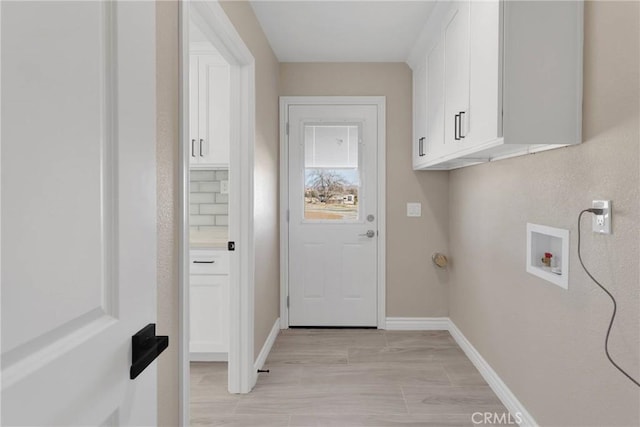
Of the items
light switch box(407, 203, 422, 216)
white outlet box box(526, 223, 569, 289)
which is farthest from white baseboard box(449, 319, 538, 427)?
light switch box(407, 203, 422, 216)

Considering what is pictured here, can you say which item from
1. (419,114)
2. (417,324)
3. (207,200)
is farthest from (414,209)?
(207,200)

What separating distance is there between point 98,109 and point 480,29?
5.76ft

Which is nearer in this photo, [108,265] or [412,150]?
[108,265]

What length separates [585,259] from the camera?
1.57 metres

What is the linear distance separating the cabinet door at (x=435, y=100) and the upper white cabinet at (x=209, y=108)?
149 centimetres

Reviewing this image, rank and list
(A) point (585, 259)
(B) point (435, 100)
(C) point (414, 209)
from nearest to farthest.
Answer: (A) point (585, 259), (B) point (435, 100), (C) point (414, 209)

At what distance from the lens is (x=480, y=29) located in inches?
72.4

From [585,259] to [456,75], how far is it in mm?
1190

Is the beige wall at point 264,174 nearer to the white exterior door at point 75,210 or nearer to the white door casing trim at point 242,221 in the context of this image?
the white door casing trim at point 242,221

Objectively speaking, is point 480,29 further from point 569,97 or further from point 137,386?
point 137,386

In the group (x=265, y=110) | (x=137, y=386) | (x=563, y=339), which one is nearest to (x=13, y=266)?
(x=137, y=386)

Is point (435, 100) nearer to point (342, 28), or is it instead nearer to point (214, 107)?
point (342, 28)

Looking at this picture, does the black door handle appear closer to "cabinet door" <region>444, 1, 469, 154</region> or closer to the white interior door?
"cabinet door" <region>444, 1, 469, 154</region>

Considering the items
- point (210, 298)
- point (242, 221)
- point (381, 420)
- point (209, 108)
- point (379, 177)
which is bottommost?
point (381, 420)
